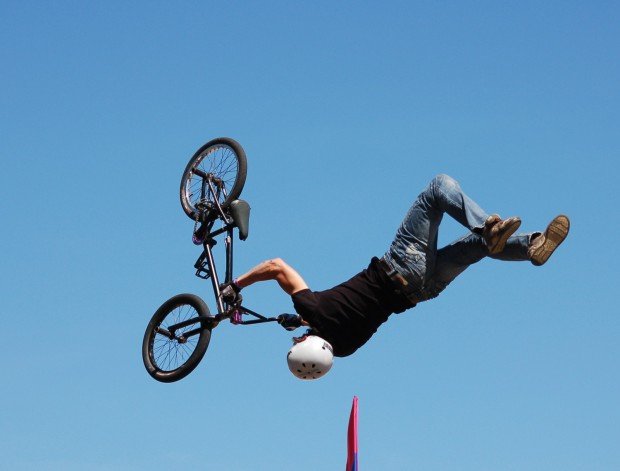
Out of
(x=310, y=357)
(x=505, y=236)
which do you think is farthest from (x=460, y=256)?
(x=310, y=357)

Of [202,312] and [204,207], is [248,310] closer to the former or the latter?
[202,312]

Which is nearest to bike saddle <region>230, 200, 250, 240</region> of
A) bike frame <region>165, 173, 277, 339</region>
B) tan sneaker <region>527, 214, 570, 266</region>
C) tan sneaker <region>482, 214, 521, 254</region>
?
bike frame <region>165, 173, 277, 339</region>

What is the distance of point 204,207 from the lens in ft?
45.0

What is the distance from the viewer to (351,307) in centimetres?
1227

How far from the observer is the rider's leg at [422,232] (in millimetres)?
12078

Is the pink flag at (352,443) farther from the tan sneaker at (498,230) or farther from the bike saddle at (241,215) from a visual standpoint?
the tan sneaker at (498,230)

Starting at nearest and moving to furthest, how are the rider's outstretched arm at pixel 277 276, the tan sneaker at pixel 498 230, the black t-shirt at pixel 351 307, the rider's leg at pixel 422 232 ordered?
the tan sneaker at pixel 498 230 < the rider's leg at pixel 422 232 < the black t-shirt at pixel 351 307 < the rider's outstretched arm at pixel 277 276

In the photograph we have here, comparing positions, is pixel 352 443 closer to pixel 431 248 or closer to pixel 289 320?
pixel 289 320

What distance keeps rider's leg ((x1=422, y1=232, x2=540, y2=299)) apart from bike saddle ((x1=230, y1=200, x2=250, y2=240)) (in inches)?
78.5

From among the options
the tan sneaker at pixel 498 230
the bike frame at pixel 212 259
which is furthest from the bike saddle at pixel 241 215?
the tan sneaker at pixel 498 230

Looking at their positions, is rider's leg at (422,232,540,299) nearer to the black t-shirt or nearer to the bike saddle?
the black t-shirt

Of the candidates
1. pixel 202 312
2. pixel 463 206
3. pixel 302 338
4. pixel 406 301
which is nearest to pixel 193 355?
pixel 202 312

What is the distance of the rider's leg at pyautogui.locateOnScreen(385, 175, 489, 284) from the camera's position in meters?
12.1

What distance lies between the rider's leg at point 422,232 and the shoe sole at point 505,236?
1.92 feet
